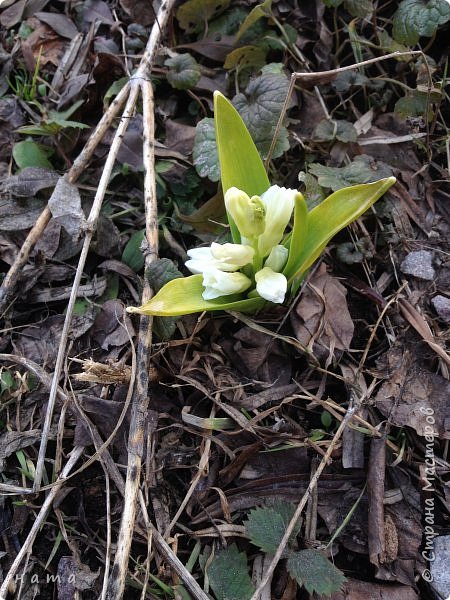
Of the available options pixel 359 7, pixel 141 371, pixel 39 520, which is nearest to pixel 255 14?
pixel 359 7

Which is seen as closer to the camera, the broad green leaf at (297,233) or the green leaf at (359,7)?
the broad green leaf at (297,233)


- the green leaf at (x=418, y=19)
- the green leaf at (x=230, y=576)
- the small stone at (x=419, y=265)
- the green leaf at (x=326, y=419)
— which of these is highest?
the green leaf at (x=418, y=19)

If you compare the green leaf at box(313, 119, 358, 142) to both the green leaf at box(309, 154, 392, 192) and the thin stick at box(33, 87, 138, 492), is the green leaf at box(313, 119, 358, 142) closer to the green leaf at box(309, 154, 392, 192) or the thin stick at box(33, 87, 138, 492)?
the green leaf at box(309, 154, 392, 192)

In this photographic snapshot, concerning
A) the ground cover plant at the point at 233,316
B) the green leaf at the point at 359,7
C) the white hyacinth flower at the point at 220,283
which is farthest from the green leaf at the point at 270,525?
the green leaf at the point at 359,7

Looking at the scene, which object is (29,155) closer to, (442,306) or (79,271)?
(79,271)

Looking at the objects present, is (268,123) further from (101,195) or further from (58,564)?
(58,564)

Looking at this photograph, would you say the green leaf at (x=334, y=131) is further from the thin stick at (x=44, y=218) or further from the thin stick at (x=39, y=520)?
the thin stick at (x=39, y=520)

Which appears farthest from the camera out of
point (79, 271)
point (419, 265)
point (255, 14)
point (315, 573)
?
point (255, 14)
